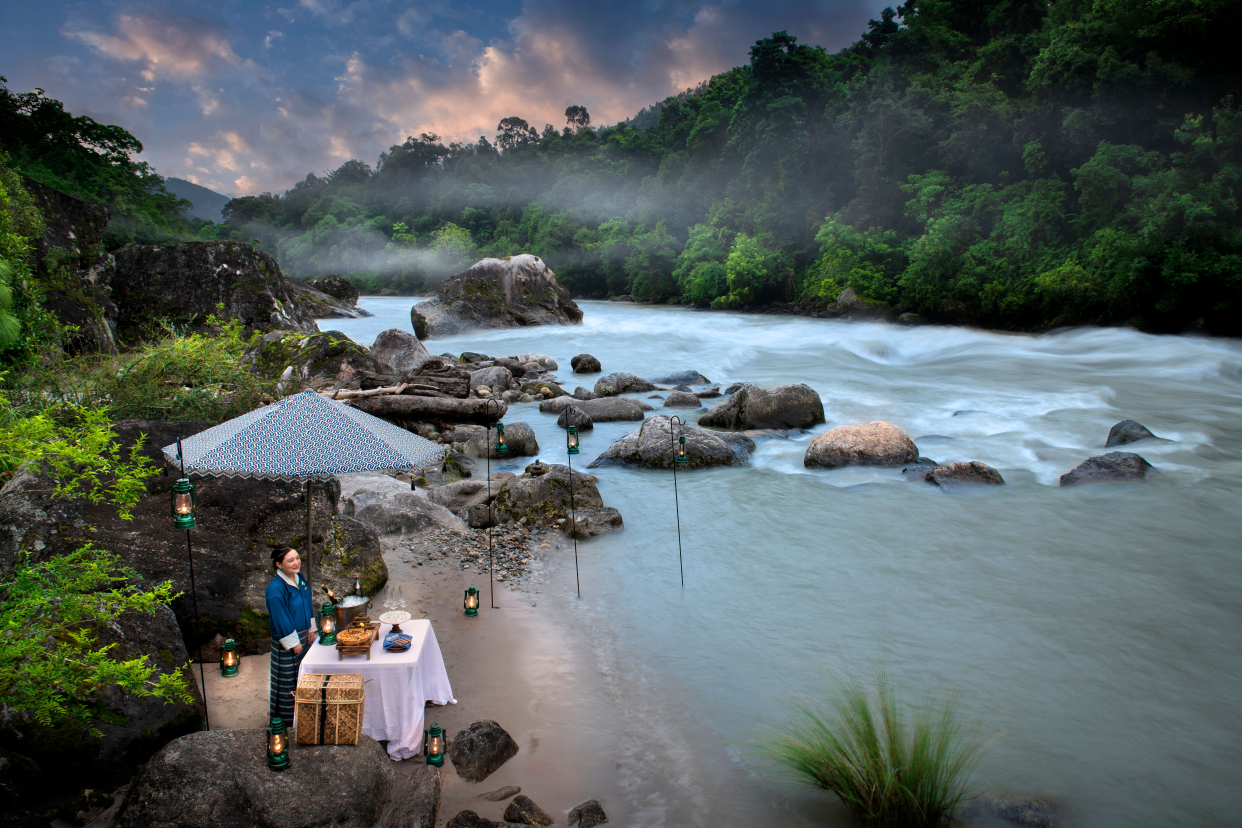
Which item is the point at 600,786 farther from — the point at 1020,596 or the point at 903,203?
the point at 903,203

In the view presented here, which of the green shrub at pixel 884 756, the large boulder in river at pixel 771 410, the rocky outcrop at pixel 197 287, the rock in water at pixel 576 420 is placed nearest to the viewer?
the green shrub at pixel 884 756

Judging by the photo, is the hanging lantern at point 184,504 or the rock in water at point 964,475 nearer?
the hanging lantern at point 184,504

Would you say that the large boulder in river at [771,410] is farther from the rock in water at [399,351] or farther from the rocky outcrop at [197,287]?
the rocky outcrop at [197,287]

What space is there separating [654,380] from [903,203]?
77.5ft

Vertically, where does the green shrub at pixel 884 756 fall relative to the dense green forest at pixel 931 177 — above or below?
below

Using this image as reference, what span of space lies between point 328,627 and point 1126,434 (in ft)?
42.6

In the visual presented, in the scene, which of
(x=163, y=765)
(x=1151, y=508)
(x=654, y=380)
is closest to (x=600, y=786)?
(x=163, y=765)

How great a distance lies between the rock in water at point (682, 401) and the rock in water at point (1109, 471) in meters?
7.60

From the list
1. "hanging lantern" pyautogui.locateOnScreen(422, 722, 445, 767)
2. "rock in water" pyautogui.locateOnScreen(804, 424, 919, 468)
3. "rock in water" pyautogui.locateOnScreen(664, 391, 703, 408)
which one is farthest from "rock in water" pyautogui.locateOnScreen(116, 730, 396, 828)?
"rock in water" pyautogui.locateOnScreen(664, 391, 703, 408)

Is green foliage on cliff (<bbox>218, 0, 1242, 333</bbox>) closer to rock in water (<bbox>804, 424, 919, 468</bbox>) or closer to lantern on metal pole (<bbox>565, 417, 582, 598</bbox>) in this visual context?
rock in water (<bbox>804, 424, 919, 468</bbox>)

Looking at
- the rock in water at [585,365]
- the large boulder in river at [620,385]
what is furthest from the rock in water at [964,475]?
the rock in water at [585,365]

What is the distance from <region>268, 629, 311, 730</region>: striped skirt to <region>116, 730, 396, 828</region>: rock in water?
49 centimetres

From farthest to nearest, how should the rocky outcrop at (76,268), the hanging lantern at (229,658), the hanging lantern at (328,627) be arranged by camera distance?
the rocky outcrop at (76,268) < the hanging lantern at (229,658) < the hanging lantern at (328,627)

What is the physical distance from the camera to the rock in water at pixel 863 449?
36.4 ft
